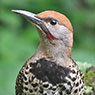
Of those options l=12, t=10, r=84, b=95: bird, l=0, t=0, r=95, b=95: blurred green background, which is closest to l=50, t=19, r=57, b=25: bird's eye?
l=12, t=10, r=84, b=95: bird

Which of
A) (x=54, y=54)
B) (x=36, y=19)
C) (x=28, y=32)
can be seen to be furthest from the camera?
(x=28, y=32)

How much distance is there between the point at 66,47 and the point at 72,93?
0.43 m

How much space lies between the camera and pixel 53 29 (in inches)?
201

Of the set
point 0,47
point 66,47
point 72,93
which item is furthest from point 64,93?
point 0,47

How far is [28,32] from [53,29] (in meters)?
3.30

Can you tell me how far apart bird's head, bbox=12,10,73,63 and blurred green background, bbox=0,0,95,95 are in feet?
5.54

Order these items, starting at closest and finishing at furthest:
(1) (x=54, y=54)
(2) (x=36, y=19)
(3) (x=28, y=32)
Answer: (2) (x=36, y=19), (1) (x=54, y=54), (3) (x=28, y=32)

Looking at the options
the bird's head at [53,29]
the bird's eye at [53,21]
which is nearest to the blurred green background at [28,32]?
the bird's head at [53,29]

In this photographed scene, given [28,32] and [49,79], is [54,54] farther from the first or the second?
[28,32]

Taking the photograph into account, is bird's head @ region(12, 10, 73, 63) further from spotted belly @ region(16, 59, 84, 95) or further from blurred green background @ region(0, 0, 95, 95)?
blurred green background @ region(0, 0, 95, 95)

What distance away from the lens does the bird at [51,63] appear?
5047 mm

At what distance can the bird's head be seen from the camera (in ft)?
16.5

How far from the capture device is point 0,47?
25.6 feet

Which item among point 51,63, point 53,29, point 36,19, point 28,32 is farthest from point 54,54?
point 28,32
